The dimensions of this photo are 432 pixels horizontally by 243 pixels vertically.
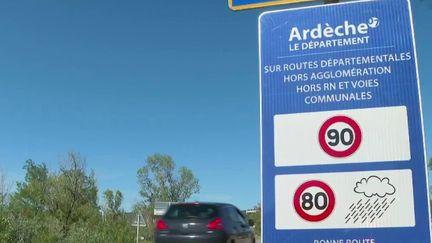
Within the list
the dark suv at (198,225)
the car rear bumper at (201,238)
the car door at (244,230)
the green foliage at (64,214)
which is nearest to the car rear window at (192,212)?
the dark suv at (198,225)

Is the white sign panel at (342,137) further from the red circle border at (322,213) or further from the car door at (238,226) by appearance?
the car door at (238,226)

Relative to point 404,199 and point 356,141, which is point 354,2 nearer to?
point 356,141

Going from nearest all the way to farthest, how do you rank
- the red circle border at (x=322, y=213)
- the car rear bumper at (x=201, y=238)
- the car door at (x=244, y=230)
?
the red circle border at (x=322, y=213), the car rear bumper at (x=201, y=238), the car door at (x=244, y=230)

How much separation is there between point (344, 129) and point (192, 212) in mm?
10167

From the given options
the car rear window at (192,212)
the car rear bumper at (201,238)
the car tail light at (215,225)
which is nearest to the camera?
the car rear bumper at (201,238)

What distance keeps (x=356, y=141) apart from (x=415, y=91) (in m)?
0.38

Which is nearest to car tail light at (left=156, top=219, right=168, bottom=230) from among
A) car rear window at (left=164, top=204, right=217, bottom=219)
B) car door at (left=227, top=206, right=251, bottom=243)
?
car rear window at (left=164, top=204, right=217, bottom=219)

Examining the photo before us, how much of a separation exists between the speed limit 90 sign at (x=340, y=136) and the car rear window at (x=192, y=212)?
32.5 ft

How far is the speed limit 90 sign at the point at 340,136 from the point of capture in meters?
2.61

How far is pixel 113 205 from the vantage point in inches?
1375

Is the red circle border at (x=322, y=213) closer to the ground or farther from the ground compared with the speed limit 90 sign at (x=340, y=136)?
closer to the ground

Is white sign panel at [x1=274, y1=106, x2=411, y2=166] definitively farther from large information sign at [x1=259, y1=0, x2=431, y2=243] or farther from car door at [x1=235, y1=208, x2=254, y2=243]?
car door at [x1=235, y1=208, x2=254, y2=243]

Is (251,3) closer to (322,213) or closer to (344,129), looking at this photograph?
(344,129)

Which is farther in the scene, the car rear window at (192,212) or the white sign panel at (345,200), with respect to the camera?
the car rear window at (192,212)
